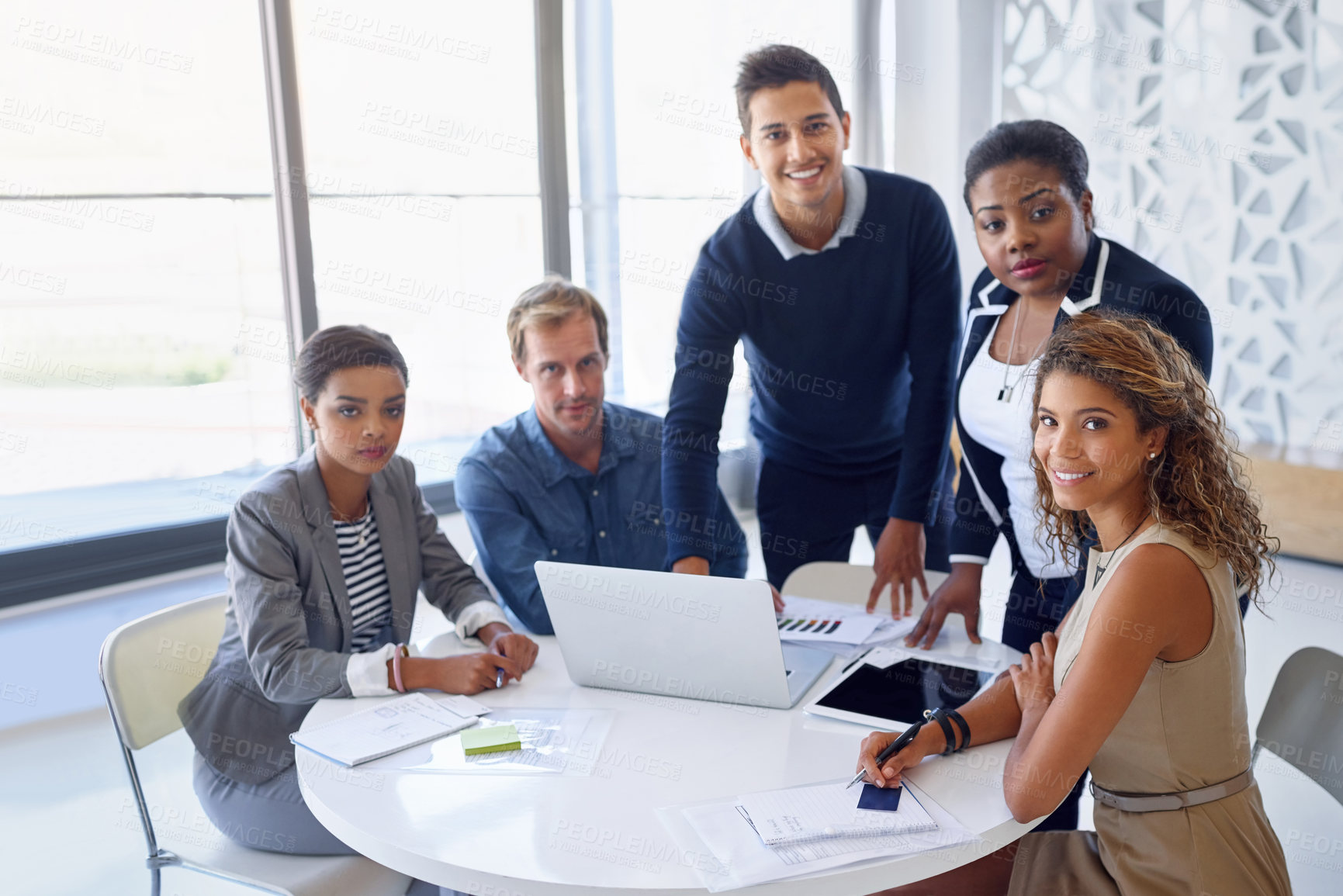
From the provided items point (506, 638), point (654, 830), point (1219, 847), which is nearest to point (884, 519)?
point (506, 638)

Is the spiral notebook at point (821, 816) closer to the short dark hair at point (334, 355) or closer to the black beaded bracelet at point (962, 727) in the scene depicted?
the black beaded bracelet at point (962, 727)

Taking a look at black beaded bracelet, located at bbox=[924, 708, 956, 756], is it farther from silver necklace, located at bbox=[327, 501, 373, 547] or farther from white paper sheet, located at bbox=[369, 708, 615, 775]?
silver necklace, located at bbox=[327, 501, 373, 547]

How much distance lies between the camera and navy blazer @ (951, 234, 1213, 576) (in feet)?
5.45

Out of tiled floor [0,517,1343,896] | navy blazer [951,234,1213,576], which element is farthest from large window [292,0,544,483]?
navy blazer [951,234,1213,576]

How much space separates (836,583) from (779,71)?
1.09 meters

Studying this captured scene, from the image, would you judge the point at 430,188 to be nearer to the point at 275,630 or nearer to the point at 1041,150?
the point at 275,630

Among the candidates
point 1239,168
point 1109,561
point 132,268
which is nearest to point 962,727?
point 1109,561

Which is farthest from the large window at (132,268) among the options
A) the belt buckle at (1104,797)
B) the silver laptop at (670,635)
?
the belt buckle at (1104,797)

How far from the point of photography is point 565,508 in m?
2.26

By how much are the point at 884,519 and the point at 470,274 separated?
7.86 ft

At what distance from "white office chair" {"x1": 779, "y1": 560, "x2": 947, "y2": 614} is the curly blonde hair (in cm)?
87

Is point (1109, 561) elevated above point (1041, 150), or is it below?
below

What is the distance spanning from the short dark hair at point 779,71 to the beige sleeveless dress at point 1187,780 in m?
1.21

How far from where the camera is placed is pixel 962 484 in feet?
6.72
